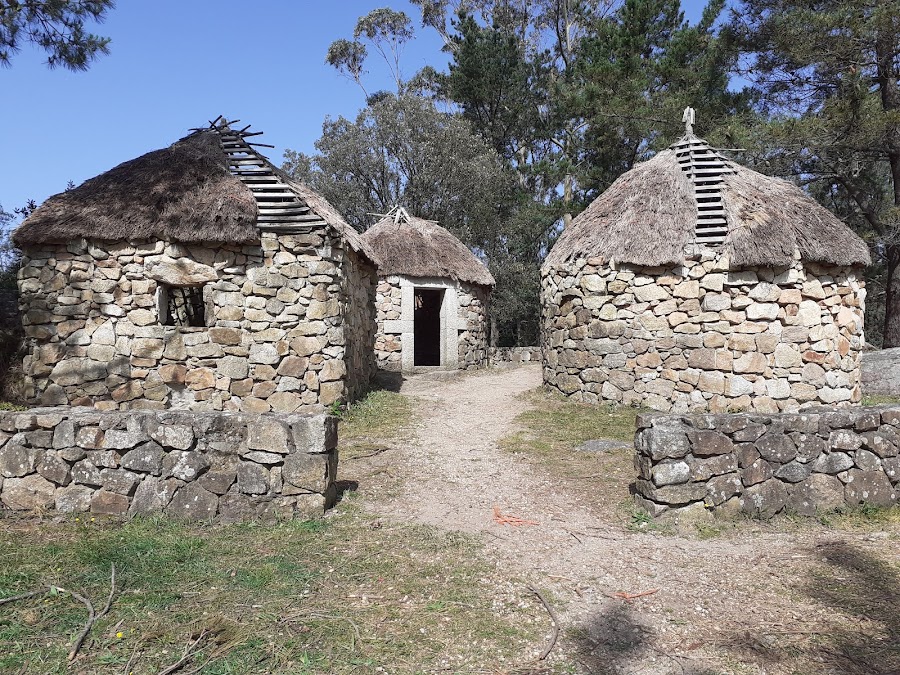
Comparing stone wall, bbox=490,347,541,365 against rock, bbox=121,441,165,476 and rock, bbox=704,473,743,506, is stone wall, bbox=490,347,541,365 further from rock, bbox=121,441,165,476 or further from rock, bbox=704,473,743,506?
rock, bbox=121,441,165,476

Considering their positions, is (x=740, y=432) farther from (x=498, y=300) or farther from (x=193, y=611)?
(x=498, y=300)

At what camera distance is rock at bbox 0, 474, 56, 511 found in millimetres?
4805

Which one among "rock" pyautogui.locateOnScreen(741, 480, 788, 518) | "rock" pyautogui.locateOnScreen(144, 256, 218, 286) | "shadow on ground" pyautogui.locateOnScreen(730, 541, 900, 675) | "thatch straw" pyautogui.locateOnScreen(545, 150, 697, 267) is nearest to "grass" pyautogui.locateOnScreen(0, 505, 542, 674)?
"shadow on ground" pyautogui.locateOnScreen(730, 541, 900, 675)

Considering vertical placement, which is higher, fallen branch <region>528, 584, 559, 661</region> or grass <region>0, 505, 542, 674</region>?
grass <region>0, 505, 542, 674</region>

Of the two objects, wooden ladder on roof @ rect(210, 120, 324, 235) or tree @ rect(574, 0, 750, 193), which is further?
tree @ rect(574, 0, 750, 193)

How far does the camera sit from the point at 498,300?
22562 millimetres

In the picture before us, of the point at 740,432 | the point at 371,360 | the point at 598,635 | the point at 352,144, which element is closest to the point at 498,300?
the point at 352,144

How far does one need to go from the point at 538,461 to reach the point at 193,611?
14.9ft

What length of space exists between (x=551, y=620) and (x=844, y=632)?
165 centimetres

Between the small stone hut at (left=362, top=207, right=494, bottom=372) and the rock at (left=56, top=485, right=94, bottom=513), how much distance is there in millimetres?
9995

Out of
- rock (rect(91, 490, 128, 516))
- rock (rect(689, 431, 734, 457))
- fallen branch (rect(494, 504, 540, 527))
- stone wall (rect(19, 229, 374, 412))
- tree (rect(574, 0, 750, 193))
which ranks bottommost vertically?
fallen branch (rect(494, 504, 540, 527))

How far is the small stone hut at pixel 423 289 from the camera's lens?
1505cm

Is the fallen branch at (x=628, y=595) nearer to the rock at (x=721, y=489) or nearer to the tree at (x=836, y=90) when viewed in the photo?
the rock at (x=721, y=489)

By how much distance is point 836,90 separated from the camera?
14461 millimetres
